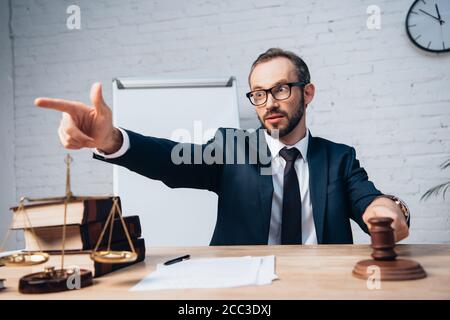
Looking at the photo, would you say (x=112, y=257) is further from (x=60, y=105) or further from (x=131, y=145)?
(x=131, y=145)

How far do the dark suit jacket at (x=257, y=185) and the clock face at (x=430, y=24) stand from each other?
56.8 inches

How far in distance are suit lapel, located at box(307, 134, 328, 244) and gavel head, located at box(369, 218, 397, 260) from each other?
2.05 feet

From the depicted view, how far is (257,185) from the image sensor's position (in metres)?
1.43

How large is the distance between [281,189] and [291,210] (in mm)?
95

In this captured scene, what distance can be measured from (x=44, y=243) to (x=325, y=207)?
0.89 m

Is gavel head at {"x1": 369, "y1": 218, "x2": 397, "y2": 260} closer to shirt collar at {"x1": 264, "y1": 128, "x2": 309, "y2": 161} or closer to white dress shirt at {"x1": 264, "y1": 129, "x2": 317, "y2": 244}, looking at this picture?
white dress shirt at {"x1": 264, "y1": 129, "x2": 317, "y2": 244}

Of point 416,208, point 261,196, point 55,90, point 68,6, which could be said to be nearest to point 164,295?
point 261,196

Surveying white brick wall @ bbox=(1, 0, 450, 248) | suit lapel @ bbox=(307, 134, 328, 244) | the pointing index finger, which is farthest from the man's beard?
white brick wall @ bbox=(1, 0, 450, 248)

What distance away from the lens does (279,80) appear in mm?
1562

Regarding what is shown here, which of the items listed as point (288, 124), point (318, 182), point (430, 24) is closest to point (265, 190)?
point (318, 182)

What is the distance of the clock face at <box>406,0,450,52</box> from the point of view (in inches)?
98.9

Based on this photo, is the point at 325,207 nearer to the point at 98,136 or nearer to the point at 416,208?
the point at 98,136

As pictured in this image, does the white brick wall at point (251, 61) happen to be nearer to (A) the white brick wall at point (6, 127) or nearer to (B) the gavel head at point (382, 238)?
(A) the white brick wall at point (6, 127)

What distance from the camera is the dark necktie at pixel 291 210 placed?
1347 millimetres
